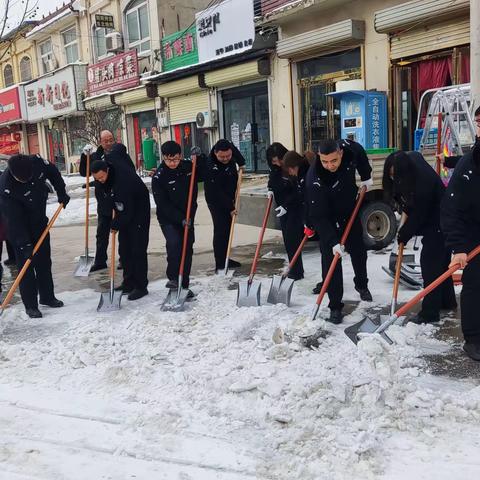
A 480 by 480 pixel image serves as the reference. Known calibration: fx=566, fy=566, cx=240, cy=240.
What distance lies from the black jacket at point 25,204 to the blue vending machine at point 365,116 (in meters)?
7.03

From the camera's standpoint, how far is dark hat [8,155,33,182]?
208 inches

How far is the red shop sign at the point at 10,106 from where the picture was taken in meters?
29.4

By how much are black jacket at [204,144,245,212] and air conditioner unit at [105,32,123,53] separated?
53.1 feet

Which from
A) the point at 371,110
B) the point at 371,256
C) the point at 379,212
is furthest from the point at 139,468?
the point at 371,110

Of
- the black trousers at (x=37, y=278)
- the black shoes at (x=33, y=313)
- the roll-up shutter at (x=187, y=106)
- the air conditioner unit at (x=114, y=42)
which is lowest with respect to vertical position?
the black shoes at (x=33, y=313)

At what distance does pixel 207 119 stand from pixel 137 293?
11882mm

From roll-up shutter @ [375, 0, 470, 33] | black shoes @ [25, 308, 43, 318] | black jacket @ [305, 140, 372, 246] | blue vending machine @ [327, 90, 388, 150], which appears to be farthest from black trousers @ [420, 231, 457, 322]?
blue vending machine @ [327, 90, 388, 150]

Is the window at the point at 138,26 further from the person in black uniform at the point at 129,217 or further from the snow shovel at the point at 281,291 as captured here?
the snow shovel at the point at 281,291

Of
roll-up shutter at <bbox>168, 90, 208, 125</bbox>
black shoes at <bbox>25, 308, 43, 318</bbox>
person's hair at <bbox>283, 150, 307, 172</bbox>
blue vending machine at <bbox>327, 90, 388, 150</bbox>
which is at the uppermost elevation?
roll-up shutter at <bbox>168, 90, 208, 125</bbox>

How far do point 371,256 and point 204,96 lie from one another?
1145 cm

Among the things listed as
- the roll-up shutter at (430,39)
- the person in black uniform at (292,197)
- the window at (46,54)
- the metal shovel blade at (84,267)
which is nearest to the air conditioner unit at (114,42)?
the window at (46,54)

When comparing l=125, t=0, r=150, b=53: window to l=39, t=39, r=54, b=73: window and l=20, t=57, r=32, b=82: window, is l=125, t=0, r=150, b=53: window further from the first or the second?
l=20, t=57, r=32, b=82: window

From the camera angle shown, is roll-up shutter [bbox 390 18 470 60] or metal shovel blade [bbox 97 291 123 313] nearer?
metal shovel blade [bbox 97 291 123 313]

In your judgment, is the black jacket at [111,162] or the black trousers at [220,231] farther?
the black trousers at [220,231]
